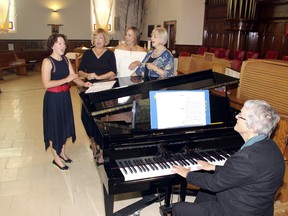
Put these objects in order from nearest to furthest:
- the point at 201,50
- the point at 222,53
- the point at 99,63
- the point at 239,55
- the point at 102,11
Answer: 1. the point at 99,63
2. the point at 239,55
3. the point at 222,53
4. the point at 201,50
5. the point at 102,11

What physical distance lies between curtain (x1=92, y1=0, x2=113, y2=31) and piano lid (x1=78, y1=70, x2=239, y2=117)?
10076 millimetres

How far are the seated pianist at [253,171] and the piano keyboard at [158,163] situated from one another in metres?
0.36

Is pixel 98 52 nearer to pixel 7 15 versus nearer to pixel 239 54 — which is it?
pixel 239 54

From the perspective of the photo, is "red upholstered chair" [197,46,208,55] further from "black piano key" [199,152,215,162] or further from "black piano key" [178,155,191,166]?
"black piano key" [178,155,191,166]

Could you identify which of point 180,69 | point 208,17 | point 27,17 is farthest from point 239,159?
point 27,17

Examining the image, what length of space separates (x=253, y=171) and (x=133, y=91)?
49.7 inches

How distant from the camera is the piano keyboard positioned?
1852 millimetres

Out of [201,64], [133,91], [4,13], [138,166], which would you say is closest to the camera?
[138,166]

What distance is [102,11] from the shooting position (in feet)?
39.1

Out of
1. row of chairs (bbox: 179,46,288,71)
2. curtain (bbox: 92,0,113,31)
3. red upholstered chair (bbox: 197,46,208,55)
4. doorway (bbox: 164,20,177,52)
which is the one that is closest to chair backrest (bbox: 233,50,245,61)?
row of chairs (bbox: 179,46,288,71)

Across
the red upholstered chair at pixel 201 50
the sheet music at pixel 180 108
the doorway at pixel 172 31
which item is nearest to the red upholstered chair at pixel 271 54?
the red upholstered chair at pixel 201 50

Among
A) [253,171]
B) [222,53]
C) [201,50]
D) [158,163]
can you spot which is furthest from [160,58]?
[201,50]

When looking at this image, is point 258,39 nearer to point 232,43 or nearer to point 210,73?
point 232,43

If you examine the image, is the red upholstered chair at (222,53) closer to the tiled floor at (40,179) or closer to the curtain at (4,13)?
the tiled floor at (40,179)
